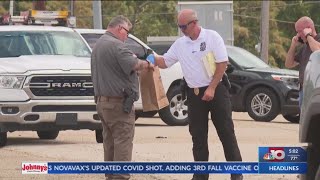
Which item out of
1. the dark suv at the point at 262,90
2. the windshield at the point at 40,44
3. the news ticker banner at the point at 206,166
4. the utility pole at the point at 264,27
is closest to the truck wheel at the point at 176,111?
the dark suv at the point at 262,90

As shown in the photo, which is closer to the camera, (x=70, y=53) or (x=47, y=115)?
(x=47, y=115)

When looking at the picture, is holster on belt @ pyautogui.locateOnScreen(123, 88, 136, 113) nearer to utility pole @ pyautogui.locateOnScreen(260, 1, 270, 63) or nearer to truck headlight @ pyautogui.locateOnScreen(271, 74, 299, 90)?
truck headlight @ pyautogui.locateOnScreen(271, 74, 299, 90)

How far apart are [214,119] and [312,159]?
277cm

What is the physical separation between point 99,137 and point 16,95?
1761mm

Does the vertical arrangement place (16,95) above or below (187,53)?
below

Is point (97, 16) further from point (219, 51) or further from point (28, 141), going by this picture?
point (219, 51)

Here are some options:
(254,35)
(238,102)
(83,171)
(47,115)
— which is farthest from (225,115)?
(254,35)

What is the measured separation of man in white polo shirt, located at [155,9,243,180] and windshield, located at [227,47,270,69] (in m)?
9.81

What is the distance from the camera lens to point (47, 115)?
12.2m

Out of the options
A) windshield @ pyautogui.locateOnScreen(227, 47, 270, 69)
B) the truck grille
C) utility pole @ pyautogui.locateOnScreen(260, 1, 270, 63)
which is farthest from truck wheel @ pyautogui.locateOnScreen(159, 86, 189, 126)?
utility pole @ pyautogui.locateOnScreen(260, 1, 270, 63)

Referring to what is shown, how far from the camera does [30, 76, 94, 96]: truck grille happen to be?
1220 cm

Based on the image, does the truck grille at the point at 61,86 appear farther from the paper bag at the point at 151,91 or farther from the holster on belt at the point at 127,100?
the holster on belt at the point at 127,100

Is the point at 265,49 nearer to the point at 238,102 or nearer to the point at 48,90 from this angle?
the point at 238,102

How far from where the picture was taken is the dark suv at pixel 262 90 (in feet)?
58.2
